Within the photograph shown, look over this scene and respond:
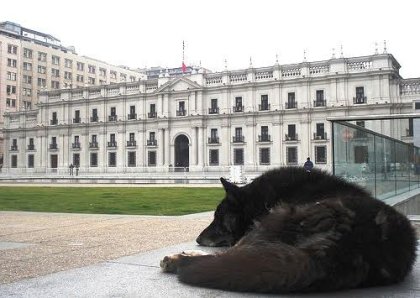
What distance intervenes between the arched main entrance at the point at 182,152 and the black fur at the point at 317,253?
59132 millimetres

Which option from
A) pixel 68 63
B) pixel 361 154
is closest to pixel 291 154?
pixel 361 154

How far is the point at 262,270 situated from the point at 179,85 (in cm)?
6011

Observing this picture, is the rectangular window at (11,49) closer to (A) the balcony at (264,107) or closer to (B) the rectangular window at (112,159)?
(B) the rectangular window at (112,159)

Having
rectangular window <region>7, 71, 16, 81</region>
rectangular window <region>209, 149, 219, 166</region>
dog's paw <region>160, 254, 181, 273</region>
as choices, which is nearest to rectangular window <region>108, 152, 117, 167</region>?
rectangular window <region>209, 149, 219, 166</region>

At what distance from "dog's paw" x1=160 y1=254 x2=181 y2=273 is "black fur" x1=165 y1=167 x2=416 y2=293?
0.47 feet

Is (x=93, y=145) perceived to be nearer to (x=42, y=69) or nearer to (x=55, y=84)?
(x=42, y=69)

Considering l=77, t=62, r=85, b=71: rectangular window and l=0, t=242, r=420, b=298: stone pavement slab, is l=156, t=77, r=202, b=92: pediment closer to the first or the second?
l=77, t=62, r=85, b=71: rectangular window

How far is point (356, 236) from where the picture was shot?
2650mm

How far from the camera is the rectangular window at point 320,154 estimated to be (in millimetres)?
53500

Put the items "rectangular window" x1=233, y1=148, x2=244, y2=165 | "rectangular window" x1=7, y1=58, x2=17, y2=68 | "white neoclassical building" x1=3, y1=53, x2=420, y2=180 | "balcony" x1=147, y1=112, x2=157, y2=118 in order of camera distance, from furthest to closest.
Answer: "rectangular window" x1=7, y1=58, x2=17, y2=68
"balcony" x1=147, y1=112, x2=157, y2=118
"rectangular window" x1=233, y1=148, x2=244, y2=165
"white neoclassical building" x1=3, y1=53, x2=420, y2=180

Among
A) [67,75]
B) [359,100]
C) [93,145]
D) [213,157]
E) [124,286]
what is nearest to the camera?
[124,286]

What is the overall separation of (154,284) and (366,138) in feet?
21.6

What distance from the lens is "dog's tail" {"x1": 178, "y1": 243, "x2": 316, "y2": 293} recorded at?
2561mm

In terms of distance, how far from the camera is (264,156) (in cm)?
5725
